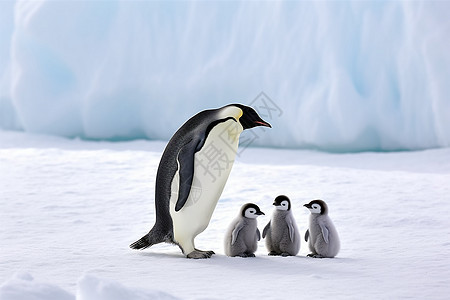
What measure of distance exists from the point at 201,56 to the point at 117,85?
1016 mm

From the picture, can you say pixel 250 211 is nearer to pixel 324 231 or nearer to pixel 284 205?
pixel 284 205

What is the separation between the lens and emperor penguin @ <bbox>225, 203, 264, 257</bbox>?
9.88 ft

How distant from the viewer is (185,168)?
9.43 feet

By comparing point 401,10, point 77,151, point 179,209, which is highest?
point 401,10

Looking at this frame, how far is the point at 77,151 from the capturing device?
6.88 m

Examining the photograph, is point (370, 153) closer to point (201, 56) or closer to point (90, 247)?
point (201, 56)

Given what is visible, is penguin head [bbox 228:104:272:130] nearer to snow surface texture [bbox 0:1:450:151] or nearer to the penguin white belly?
the penguin white belly

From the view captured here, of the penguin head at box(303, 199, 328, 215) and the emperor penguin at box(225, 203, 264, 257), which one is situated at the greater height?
the penguin head at box(303, 199, 328, 215)

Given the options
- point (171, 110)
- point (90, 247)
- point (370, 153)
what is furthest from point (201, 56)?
point (90, 247)

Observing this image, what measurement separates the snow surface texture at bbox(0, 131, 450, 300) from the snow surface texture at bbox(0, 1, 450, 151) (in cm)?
37

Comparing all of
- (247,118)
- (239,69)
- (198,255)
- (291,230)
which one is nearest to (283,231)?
(291,230)

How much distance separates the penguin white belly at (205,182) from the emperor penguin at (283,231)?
0.97 ft

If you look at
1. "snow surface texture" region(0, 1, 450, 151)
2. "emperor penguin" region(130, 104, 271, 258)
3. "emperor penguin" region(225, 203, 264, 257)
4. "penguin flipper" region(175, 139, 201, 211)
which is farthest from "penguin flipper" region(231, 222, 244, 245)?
"snow surface texture" region(0, 1, 450, 151)

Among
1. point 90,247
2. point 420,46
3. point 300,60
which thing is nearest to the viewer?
point 90,247
